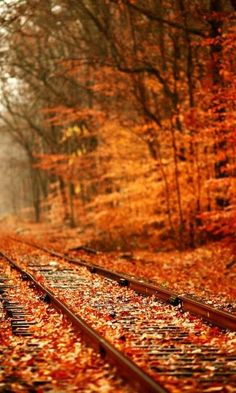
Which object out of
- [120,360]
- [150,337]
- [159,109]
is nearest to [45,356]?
[120,360]

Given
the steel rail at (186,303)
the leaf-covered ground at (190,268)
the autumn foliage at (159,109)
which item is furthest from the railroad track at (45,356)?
the autumn foliage at (159,109)

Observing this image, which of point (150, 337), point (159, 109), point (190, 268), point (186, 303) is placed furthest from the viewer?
point (159, 109)

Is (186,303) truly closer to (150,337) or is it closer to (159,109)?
(150,337)

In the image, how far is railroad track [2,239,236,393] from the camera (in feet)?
21.8

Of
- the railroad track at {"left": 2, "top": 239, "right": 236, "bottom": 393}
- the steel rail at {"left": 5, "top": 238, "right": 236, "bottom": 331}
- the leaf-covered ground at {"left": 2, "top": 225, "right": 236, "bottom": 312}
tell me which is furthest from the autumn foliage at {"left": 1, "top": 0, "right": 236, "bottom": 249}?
the railroad track at {"left": 2, "top": 239, "right": 236, "bottom": 393}

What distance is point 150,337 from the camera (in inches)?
347

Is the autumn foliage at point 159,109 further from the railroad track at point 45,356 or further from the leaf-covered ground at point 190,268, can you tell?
the railroad track at point 45,356

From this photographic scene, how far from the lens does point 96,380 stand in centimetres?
668

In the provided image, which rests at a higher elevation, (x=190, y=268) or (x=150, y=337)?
(x=150, y=337)

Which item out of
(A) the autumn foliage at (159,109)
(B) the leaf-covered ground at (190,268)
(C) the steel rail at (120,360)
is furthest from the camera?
(A) the autumn foliage at (159,109)

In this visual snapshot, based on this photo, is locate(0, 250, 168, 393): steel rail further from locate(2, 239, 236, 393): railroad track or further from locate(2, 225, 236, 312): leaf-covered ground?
locate(2, 225, 236, 312): leaf-covered ground

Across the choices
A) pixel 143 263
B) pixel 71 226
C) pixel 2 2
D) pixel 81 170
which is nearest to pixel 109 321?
pixel 143 263

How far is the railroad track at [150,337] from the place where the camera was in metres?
6.64

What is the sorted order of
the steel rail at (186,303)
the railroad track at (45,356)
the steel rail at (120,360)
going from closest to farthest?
the steel rail at (120,360) < the railroad track at (45,356) < the steel rail at (186,303)
